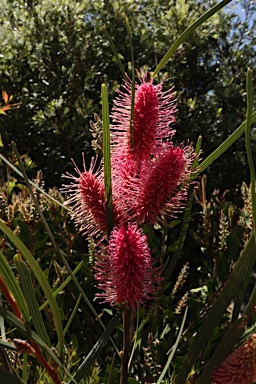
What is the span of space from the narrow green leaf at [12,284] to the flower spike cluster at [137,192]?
0.11 metres

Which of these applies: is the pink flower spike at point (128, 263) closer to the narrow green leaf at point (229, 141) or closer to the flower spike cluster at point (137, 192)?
the flower spike cluster at point (137, 192)

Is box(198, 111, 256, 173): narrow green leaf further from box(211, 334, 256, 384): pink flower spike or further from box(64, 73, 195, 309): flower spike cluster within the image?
box(211, 334, 256, 384): pink flower spike

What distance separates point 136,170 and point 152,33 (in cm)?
282

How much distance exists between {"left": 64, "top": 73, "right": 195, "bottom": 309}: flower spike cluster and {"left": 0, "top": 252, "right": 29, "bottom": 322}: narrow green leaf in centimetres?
11

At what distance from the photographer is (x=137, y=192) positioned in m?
0.61

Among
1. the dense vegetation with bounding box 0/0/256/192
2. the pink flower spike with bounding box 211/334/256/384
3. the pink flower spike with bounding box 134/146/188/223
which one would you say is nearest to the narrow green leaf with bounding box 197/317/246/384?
the pink flower spike with bounding box 211/334/256/384

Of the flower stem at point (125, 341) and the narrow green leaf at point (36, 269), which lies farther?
the flower stem at point (125, 341)

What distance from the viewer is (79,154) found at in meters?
2.80

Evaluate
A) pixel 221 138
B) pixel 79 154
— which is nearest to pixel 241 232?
pixel 79 154

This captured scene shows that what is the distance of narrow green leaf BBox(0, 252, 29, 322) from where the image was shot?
1.59 ft

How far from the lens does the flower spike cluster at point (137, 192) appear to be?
0.59m

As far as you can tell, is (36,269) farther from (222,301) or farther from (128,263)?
(222,301)

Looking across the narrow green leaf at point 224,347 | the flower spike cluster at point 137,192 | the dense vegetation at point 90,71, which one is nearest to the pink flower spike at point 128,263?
the flower spike cluster at point 137,192

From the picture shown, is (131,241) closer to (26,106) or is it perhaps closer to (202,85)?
(26,106)
